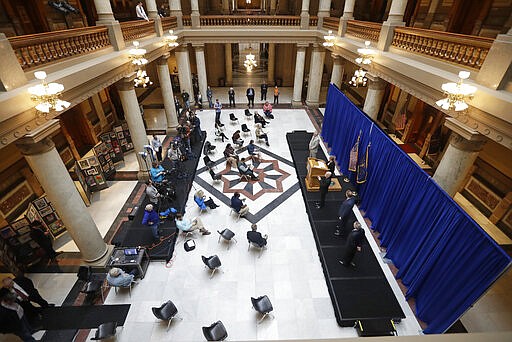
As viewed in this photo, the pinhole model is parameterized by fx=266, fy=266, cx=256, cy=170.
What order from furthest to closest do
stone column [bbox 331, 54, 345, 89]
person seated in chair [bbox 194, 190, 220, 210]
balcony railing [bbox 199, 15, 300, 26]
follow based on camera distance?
balcony railing [bbox 199, 15, 300, 26] → stone column [bbox 331, 54, 345, 89] → person seated in chair [bbox 194, 190, 220, 210]

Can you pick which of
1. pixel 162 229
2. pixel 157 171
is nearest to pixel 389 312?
pixel 162 229

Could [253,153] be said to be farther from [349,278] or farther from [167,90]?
[349,278]

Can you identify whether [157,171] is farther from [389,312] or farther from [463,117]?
[463,117]

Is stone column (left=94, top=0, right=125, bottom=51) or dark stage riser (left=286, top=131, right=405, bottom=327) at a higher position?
stone column (left=94, top=0, right=125, bottom=51)

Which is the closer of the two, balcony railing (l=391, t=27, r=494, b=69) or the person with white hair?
balcony railing (l=391, t=27, r=494, b=69)

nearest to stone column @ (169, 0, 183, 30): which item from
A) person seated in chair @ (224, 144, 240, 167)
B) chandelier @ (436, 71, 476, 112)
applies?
person seated in chair @ (224, 144, 240, 167)

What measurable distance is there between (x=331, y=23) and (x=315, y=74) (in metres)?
3.09

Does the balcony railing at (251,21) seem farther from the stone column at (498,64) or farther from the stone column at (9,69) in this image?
the stone column at (9,69)

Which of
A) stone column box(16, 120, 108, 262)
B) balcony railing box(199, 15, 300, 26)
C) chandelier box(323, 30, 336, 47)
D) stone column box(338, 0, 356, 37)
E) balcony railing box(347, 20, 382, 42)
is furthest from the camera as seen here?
balcony railing box(199, 15, 300, 26)

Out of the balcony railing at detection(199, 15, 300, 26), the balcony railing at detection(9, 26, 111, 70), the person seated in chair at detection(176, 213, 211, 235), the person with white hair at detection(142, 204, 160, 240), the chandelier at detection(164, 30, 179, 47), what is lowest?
the person seated in chair at detection(176, 213, 211, 235)

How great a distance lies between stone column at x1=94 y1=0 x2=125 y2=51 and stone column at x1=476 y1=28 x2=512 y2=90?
9.23m

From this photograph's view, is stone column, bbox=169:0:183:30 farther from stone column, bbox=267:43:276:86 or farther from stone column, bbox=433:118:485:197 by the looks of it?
stone column, bbox=433:118:485:197

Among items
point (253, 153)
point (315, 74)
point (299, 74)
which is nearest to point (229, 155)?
point (253, 153)

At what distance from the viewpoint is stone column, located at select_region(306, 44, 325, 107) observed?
15500 millimetres
